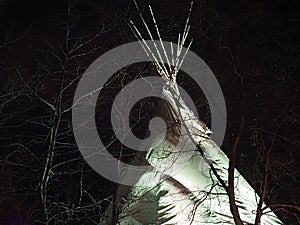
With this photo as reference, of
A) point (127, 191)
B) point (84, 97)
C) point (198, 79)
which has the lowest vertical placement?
point (127, 191)

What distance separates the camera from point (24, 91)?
998 centimetres

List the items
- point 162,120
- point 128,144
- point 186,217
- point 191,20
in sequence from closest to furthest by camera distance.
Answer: point 186,217, point 162,120, point 128,144, point 191,20

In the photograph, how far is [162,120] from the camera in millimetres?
8703

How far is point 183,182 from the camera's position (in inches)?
329

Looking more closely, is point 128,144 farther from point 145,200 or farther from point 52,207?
point 52,207

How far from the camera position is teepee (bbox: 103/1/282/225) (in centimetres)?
812

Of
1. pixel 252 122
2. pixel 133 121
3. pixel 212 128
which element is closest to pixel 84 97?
pixel 133 121

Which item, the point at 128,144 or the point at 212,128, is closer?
the point at 212,128

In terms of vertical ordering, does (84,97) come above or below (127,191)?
above

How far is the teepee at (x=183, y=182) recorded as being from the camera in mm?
8117

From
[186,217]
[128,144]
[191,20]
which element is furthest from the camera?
[191,20]

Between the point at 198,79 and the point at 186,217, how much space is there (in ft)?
10.7

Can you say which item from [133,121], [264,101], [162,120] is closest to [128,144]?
[133,121]

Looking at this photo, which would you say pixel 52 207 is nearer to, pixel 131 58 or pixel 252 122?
pixel 131 58
